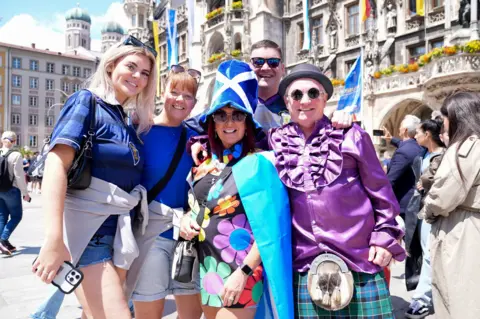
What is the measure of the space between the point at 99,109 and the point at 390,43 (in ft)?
69.3

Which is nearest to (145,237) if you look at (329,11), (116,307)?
(116,307)

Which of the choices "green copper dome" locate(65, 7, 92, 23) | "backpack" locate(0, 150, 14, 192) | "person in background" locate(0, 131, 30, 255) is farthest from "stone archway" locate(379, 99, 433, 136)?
"green copper dome" locate(65, 7, 92, 23)

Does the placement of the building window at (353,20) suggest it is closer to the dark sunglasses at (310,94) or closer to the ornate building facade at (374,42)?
the ornate building facade at (374,42)

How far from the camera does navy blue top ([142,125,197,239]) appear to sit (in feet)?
9.45

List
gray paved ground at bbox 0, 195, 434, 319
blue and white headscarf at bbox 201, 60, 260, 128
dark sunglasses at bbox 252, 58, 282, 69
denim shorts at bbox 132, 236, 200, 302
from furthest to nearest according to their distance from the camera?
1. gray paved ground at bbox 0, 195, 434, 319
2. dark sunglasses at bbox 252, 58, 282, 69
3. denim shorts at bbox 132, 236, 200, 302
4. blue and white headscarf at bbox 201, 60, 260, 128

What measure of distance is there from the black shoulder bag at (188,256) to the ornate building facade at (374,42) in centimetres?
1423

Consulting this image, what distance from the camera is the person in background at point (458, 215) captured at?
2.84 meters

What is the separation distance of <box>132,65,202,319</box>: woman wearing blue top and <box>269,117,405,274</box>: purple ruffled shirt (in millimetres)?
926

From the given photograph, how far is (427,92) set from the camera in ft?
56.9

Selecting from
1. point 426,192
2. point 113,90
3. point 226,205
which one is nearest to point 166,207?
point 226,205

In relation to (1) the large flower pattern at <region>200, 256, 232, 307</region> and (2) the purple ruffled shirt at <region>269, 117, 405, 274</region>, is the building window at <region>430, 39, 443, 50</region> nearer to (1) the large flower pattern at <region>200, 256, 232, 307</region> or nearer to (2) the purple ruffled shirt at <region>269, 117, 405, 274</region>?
(2) the purple ruffled shirt at <region>269, 117, 405, 274</region>

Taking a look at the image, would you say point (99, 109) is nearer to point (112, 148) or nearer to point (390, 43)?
point (112, 148)

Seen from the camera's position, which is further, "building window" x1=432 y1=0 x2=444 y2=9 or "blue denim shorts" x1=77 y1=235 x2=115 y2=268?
"building window" x1=432 y1=0 x2=444 y2=9

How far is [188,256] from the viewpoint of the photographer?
252 cm
